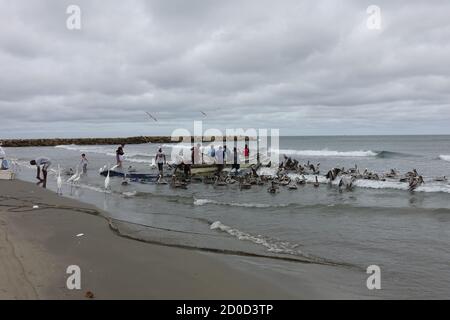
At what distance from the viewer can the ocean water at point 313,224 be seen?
326 inches

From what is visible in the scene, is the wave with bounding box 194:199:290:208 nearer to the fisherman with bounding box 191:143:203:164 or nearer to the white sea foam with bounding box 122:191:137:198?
the white sea foam with bounding box 122:191:137:198

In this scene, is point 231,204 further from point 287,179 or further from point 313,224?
point 287,179

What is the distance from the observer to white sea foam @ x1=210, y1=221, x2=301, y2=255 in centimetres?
909

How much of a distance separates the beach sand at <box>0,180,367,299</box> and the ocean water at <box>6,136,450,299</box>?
0.61 m

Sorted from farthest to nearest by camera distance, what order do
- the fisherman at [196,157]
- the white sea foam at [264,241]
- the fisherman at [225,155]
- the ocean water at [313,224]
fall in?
the fisherman at [225,155] → the fisherman at [196,157] → the white sea foam at [264,241] → the ocean water at [313,224]

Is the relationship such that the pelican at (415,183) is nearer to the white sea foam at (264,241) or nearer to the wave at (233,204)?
the wave at (233,204)

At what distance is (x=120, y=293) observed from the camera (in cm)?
590

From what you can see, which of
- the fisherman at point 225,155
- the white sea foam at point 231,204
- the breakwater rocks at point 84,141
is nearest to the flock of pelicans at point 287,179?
the fisherman at point 225,155

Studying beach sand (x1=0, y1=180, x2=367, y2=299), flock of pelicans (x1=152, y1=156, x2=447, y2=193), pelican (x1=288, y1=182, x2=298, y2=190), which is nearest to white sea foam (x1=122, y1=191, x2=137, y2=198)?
flock of pelicans (x1=152, y1=156, x2=447, y2=193)

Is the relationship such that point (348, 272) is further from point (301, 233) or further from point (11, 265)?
point (11, 265)

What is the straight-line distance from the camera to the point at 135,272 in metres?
6.89

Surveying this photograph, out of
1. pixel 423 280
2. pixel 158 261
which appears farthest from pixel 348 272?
pixel 158 261

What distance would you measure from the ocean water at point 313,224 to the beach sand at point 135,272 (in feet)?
2.01
